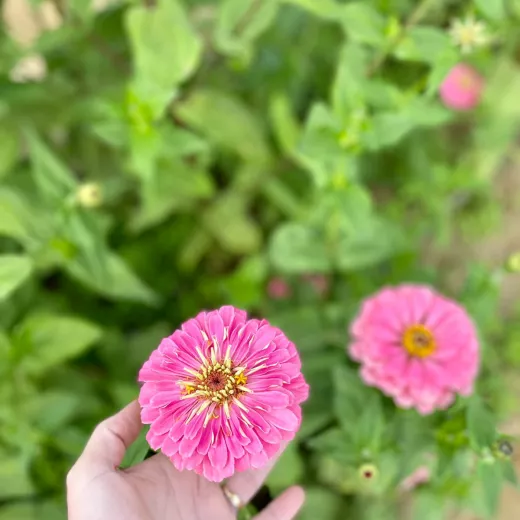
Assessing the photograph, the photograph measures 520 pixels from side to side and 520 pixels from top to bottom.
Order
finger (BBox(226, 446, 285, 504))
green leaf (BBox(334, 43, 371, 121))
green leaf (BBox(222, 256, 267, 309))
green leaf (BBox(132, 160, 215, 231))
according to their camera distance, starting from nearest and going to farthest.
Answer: finger (BBox(226, 446, 285, 504)) → green leaf (BBox(334, 43, 371, 121)) → green leaf (BBox(132, 160, 215, 231)) → green leaf (BBox(222, 256, 267, 309))

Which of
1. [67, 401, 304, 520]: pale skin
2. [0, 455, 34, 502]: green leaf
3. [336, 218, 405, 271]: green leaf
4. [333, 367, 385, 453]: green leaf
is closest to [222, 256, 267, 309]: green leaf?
[336, 218, 405, 271]: green leaf

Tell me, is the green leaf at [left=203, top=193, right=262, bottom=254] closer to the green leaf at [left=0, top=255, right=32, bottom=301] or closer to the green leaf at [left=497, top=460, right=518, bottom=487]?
the green leaf at [left=0, top=255, right=32, bottom=301]

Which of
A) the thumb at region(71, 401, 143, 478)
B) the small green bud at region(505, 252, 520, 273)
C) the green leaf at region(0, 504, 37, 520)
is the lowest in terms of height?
the green leaf at region(0, 504, 37, 520)

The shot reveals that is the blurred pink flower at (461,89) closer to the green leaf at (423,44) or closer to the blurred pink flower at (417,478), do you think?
the green leaf at (423,44)

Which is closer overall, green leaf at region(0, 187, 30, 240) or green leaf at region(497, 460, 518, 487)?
green leaf at region(497, 460, 518, 487)

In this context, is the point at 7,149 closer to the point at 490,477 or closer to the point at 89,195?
the point at 89,195

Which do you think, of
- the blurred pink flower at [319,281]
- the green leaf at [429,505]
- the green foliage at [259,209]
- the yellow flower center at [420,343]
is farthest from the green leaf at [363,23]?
the green leaf at [429,505]
